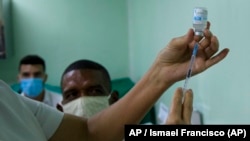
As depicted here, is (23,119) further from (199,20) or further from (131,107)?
(199,20)

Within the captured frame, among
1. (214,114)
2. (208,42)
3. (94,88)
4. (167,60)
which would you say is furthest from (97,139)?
(214,114)

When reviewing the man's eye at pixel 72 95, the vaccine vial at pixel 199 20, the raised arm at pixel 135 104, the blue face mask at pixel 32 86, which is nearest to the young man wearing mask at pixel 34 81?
the blue face mask at pixel 32 86

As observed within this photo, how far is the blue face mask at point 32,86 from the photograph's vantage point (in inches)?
109

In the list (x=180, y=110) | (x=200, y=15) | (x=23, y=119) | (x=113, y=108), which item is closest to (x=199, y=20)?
(x=200, y=15)

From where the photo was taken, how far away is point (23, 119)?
0.92 metres

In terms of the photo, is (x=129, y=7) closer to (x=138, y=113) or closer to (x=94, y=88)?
(x=94, y=88)

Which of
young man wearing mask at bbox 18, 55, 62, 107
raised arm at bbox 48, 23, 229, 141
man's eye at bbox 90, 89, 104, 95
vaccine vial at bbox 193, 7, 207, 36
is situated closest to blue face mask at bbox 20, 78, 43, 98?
young man wearing mask at bbox 18, 55, 62, 107

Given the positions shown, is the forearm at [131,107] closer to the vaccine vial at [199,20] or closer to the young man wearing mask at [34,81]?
the vaccine vial at [199,20]

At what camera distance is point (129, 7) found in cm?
338

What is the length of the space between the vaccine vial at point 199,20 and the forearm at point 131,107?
20cm

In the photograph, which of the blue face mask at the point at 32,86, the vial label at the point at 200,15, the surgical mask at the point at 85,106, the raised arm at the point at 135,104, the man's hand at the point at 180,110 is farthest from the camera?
the blue face mask at the point at 32,86

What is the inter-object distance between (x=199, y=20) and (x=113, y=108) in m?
0.39

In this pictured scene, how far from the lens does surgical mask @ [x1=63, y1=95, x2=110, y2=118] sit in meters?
1.56

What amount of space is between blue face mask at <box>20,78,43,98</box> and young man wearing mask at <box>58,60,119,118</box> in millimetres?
1206
